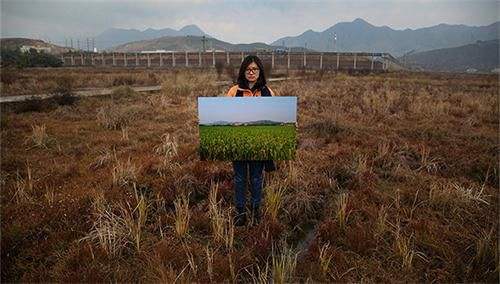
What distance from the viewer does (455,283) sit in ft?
11.4

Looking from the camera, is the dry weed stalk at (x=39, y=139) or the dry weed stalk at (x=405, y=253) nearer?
the dry weed stalk at (x=405, y=253)

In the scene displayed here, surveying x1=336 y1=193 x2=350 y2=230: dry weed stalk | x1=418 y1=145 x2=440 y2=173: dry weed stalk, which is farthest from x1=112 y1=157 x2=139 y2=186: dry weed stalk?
x1=418 y1=145 x2=440 y2=173: dry weed stalk

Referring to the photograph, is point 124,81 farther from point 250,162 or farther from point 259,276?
point 259,276

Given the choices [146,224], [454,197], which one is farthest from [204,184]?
[454,197]

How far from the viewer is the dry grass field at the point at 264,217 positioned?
141 inches

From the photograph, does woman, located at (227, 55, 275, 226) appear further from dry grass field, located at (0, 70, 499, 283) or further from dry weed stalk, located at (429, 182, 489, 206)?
dry weed stalk, located at (429, 182, 489, 206)

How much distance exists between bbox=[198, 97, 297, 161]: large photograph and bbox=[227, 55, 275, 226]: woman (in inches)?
11.8

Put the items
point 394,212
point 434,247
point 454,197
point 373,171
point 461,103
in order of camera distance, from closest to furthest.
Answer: point 434,247
point 394,212
point 454,197
point 373,171
point 461,103

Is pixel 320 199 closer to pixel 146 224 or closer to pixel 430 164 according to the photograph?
pixel 146 224

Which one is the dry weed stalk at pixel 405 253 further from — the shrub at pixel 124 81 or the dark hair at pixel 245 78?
the shrub at pixel 124 81

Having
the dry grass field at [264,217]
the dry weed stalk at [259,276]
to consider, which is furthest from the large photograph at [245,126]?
the dry weed stalk at [259,276]

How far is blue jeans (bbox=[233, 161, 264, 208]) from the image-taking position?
13.8 feet

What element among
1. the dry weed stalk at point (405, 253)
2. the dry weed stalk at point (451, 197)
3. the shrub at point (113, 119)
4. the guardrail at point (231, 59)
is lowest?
the dry weed stalk at point (405, 253)

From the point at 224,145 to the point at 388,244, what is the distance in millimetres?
2066
